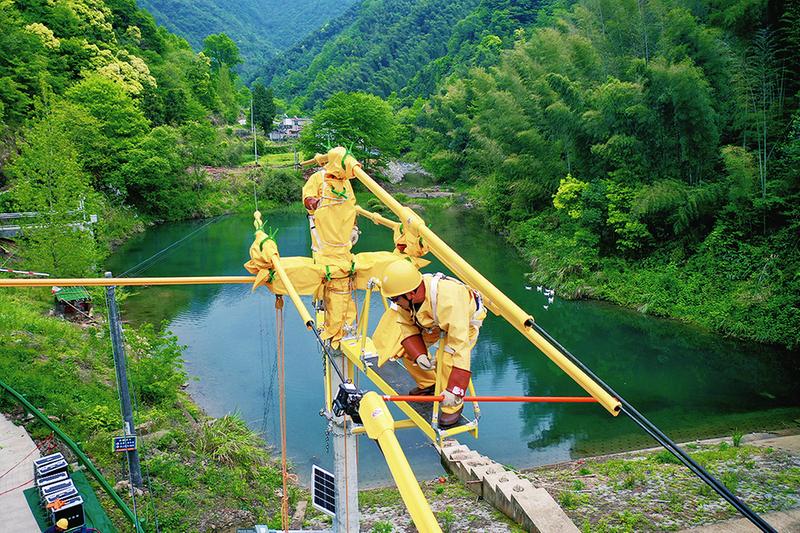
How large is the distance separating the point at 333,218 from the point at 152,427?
5.24 metres

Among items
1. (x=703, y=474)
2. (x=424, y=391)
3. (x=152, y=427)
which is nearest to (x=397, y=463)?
(x=703, y=474)

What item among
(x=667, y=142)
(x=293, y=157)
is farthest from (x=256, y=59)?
(x=667, y=142)

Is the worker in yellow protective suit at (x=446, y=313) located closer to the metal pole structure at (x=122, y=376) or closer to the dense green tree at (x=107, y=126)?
the metal pole structure at (x=122, y=376)

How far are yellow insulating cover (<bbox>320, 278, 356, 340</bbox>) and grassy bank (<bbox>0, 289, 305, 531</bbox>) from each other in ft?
9.81

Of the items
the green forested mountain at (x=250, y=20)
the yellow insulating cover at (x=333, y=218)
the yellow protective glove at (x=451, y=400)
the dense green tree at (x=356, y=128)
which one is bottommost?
the yellow protective glove at (x=451, y=400)

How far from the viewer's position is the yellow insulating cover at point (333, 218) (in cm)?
613

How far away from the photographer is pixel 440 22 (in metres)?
75.4

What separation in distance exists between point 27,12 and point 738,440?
37070mm

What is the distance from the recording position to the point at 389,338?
5.18 meters

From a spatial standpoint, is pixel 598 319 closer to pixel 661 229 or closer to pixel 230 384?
pixel 661 229

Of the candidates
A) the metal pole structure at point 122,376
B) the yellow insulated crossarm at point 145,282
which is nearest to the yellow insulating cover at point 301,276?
the yellow insulated crossarm at point 145,282

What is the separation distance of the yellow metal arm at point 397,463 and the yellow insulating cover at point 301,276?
10.7 feet

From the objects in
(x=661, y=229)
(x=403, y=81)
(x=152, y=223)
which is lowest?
(x=661, y=229)

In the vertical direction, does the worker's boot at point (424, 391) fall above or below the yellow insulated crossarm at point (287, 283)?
below
